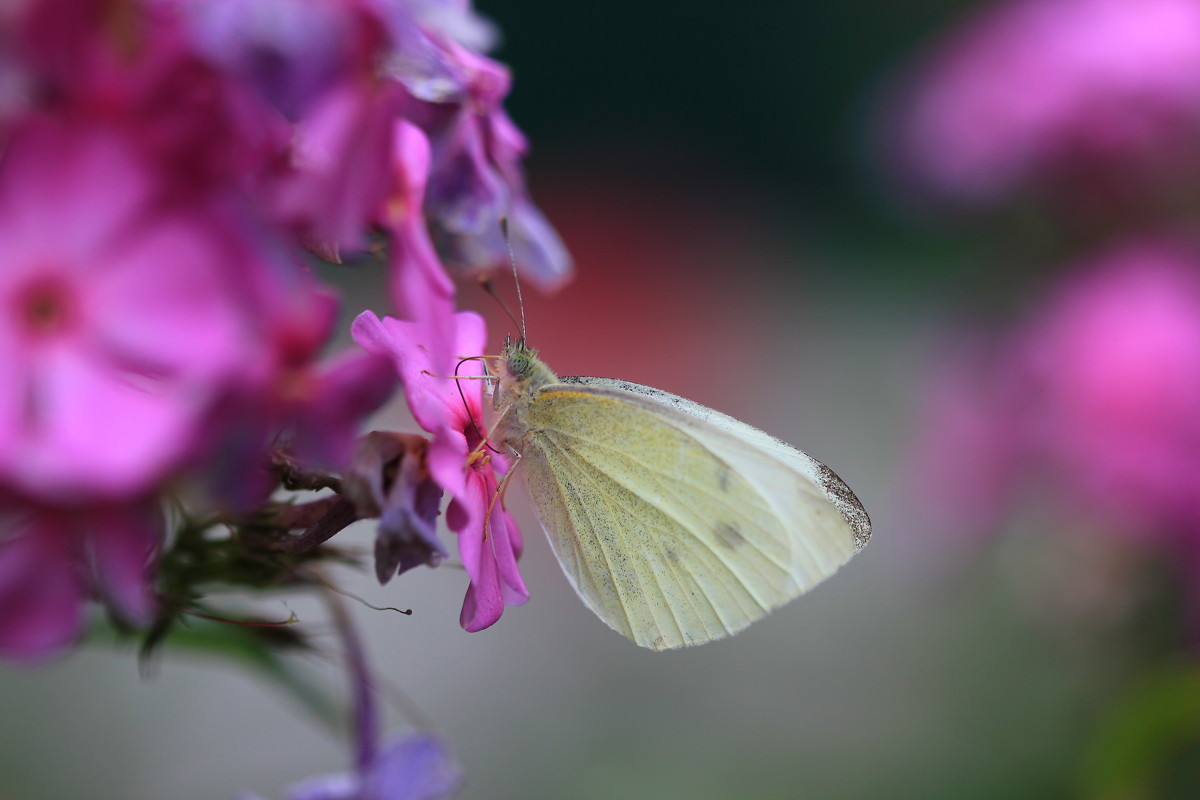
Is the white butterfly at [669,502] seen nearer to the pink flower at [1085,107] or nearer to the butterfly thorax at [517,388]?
the butterfly thorax at [517,388]

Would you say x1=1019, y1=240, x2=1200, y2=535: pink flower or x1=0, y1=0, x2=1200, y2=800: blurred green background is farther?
x1=0, y1=0, x2=1200, y2=800: blurred green background

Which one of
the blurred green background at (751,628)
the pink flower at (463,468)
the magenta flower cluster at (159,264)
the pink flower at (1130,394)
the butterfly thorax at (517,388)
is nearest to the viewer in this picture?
the magenta flower cluster at (159,264)

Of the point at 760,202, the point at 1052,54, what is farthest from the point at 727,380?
the point at 1052,54

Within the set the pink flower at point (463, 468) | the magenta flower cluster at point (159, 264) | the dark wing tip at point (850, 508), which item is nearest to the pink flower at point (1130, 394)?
the dark wing tip at point (850, 508)

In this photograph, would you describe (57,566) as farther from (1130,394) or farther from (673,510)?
(1130,394)

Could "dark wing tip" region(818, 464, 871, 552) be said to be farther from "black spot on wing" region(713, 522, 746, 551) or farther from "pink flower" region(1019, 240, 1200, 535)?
"pink flower" region(1019, 240, 1200, 535)

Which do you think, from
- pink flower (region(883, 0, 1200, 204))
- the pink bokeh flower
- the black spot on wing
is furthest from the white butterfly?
pink flower (region(883, 0, 1200, 204))
